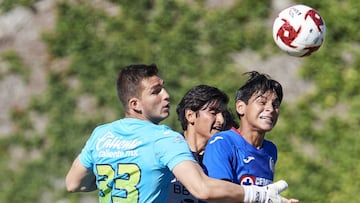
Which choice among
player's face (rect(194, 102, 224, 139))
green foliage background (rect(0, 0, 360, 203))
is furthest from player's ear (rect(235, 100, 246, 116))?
green foliage background (rect(0, 0, 360, 203))

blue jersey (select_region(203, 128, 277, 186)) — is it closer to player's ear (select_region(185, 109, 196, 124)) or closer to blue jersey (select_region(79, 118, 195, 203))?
blue jersey (select_region(79, 118, 195, 203))

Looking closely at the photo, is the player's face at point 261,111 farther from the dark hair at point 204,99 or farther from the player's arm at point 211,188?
the player's arm at point 211,188

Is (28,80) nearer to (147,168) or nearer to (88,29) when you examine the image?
(88,29)

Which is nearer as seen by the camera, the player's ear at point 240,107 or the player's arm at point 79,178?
the player's arm at point 79,178

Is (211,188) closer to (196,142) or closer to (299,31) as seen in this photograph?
(196,142)

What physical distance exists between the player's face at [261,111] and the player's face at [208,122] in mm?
464

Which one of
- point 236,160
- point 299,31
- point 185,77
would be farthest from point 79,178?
point 185,77

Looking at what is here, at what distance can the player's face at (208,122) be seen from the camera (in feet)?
22.6

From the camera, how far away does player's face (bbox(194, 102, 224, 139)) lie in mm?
6879

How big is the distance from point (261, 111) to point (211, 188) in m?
1.35

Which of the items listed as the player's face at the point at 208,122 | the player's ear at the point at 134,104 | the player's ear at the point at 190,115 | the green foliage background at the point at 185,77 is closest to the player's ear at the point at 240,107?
the player's face at the point at 208,122

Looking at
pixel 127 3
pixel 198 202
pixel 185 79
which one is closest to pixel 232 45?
pixel 185 79

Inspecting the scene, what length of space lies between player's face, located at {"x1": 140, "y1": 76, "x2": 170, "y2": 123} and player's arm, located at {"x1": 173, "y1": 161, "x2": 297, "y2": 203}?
64cm

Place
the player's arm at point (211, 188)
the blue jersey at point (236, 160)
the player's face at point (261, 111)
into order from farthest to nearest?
the player's face at point (261, 111) < the blue jersey at point (236, 160) < the player's arm at point (211, 188)
